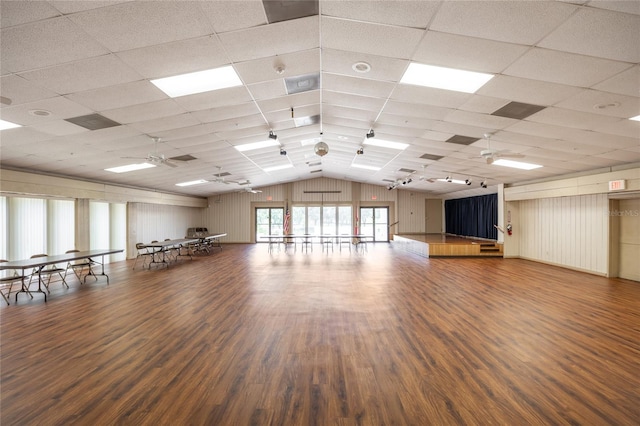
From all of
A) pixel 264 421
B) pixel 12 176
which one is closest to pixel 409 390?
pixel 264 421

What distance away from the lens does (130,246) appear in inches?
410

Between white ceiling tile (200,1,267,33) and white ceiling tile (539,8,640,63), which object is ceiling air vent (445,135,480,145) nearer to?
white ceiling tile (539,8,640,63)

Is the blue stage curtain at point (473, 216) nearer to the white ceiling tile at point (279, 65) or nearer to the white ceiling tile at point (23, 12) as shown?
the white ceiling tile at point (279, 65)

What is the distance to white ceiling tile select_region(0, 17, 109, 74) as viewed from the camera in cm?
241

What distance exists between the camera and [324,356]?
3068 millimetres

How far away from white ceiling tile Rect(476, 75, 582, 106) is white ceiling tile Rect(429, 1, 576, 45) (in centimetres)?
85

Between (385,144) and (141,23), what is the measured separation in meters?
6.26

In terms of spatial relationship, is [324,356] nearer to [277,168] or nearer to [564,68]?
[564,68]

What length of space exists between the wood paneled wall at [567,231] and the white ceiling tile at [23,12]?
1046 centimetres

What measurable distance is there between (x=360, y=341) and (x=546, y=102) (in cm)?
409

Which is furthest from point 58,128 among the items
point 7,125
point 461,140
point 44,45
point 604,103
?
point 604,103

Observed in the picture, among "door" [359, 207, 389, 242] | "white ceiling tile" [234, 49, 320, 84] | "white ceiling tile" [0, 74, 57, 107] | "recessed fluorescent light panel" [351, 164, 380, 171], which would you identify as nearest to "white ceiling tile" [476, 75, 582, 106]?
"white ceiling tile" [234, 49, 320, 84]

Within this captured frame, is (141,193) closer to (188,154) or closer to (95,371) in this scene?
(188,154)

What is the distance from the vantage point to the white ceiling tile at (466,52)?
2924 mm
